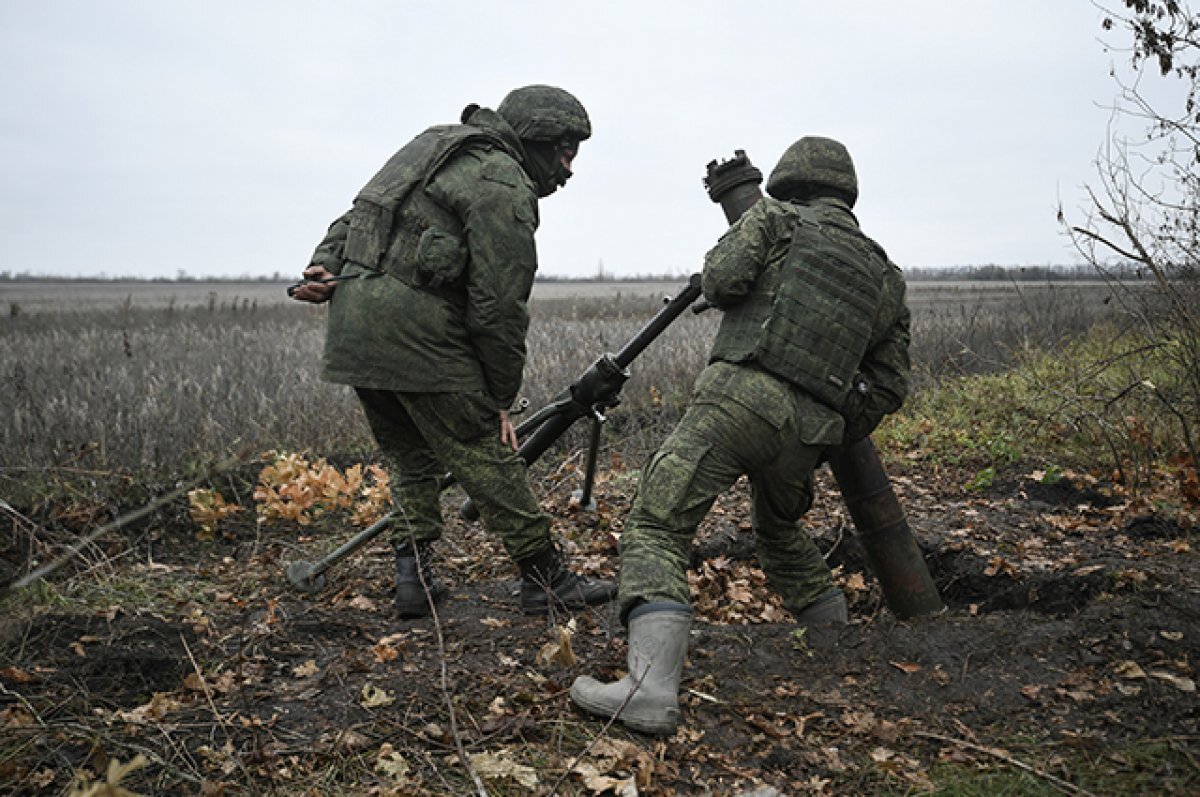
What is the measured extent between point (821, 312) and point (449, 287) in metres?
1.60

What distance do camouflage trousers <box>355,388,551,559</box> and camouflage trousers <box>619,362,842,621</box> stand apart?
93cm

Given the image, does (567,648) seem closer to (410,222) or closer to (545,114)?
(410,222)

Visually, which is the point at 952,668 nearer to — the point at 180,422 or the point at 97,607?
the point at 97,607

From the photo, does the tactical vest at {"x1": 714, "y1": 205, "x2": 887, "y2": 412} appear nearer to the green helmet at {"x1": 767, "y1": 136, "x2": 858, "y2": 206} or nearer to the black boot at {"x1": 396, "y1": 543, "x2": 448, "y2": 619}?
the green helmet at {"x1": 767, "y1": 136, "x2": 858, "y2": 206}

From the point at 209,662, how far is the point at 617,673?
174 centimetres

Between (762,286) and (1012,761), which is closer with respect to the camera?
(1012,761)

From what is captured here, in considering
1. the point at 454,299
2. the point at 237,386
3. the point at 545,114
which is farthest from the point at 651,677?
the point at 237,386

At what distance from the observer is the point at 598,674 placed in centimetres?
361

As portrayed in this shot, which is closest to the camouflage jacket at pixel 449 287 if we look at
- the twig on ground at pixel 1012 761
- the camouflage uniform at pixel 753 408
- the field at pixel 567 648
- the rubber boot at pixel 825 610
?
the field at pixel 567 648

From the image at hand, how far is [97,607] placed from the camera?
4637mm

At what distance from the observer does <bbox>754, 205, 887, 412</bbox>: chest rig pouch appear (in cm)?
354

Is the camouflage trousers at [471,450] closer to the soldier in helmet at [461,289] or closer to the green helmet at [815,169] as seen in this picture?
the soldier in helmet at [461,289]

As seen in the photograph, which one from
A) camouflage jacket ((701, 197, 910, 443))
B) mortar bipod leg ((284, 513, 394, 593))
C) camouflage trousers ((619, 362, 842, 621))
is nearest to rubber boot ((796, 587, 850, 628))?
camouflage trousers ((619, 362, 842, 621))

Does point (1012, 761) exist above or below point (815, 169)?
below
